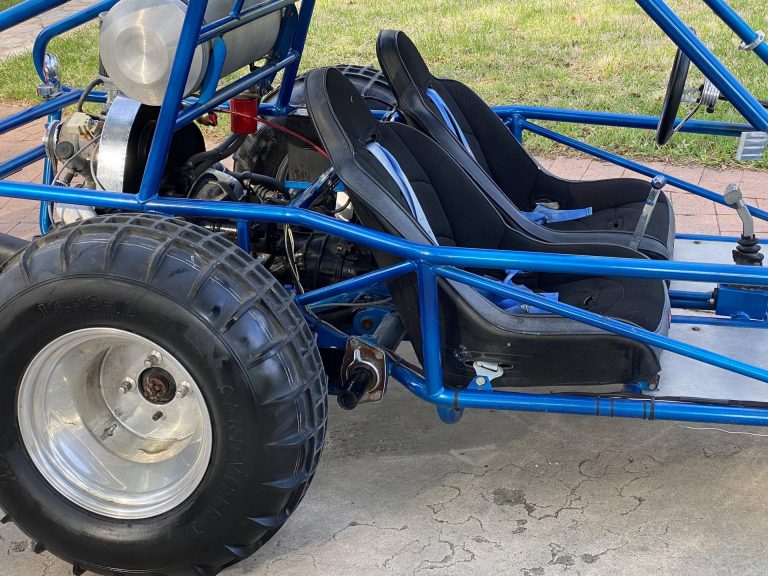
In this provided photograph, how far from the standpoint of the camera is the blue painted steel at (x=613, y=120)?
9.50ft

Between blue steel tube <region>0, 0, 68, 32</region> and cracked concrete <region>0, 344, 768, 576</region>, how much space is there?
4.18ft

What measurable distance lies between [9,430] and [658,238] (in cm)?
182

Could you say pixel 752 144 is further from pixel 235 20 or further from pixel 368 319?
pixel 235 20

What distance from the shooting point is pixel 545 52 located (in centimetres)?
658

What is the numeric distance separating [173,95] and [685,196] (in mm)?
2869

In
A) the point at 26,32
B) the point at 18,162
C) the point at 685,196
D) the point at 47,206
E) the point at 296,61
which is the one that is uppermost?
the point at 296,61

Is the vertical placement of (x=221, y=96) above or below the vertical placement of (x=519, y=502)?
above

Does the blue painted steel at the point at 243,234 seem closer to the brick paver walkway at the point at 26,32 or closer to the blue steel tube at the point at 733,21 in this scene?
the blue steel tube at the point at 733,21

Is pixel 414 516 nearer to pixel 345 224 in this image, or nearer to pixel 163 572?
pixel 163 572

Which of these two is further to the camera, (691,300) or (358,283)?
(691,300)

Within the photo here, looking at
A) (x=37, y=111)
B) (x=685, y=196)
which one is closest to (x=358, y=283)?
(x=37, y=111)

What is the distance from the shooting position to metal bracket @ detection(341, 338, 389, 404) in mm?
2380

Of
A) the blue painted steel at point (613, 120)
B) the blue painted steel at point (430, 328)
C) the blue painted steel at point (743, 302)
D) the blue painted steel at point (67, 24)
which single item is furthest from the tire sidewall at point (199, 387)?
the blue painted steel at point (613, 120)

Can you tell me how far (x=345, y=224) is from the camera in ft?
7.32
